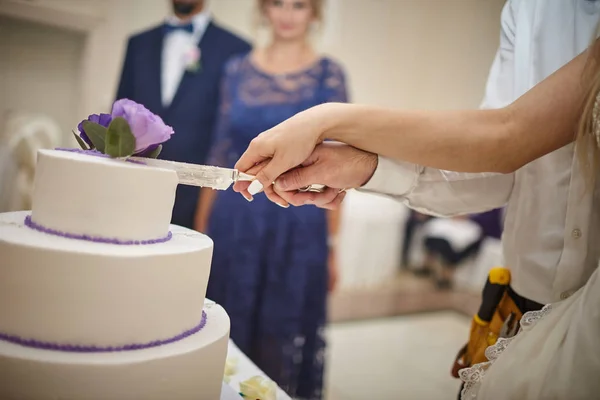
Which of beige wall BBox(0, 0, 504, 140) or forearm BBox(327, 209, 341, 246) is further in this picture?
forearm BBox(327, 209, 341, 246)

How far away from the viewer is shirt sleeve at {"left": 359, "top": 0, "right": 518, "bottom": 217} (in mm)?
1188

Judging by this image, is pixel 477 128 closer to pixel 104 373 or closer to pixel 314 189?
pixel 314 189

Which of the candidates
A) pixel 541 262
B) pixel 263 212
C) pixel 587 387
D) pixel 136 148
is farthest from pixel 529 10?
pixel 263 212

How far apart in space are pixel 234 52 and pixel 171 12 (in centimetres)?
35

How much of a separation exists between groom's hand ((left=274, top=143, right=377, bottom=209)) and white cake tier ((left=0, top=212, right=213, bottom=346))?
367 mm

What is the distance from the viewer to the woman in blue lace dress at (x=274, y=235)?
234 cm

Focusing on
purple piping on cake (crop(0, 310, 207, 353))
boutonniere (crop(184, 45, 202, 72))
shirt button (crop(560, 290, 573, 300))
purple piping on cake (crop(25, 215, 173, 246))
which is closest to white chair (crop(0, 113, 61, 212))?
boutonniere (crop(184, 45, 202, 72))

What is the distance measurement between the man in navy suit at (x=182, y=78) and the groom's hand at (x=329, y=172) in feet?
4.10

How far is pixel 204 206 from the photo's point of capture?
235 centimetres

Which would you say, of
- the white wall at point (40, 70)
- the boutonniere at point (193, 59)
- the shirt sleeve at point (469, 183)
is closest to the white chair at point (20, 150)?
the white wall at point (40, 70)

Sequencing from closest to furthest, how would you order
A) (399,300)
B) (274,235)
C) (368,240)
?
(274,235) < (368,240) < (399,300)

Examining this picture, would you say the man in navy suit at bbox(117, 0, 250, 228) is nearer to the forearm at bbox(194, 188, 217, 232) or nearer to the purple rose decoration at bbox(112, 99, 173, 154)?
the forearm at bbox(194, 188, 217, 232)

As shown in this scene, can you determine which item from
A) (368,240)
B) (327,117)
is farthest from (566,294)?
(368,240)

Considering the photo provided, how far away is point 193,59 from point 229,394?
172 centimetres
